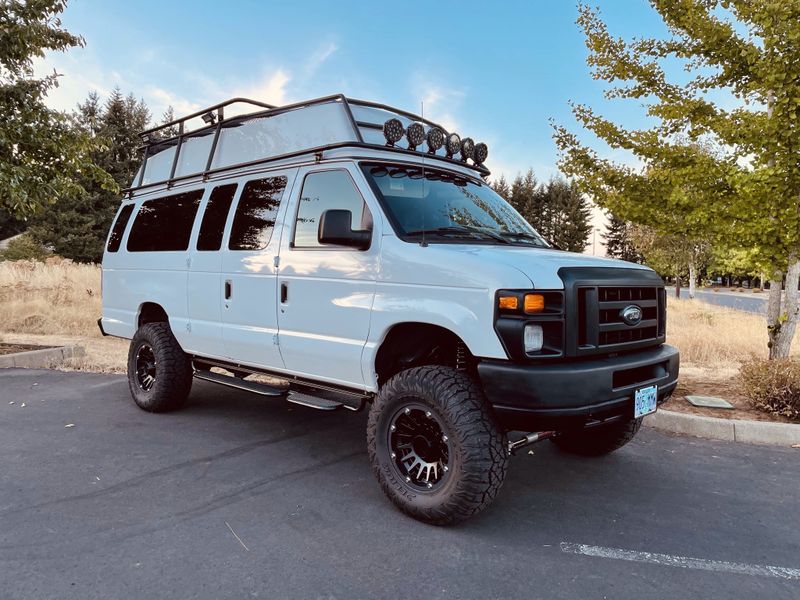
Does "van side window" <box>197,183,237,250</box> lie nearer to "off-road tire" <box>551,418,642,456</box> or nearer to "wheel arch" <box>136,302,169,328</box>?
"wheel arch" <box>136,302,169,328</box>

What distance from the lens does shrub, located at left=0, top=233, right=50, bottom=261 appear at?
101ft

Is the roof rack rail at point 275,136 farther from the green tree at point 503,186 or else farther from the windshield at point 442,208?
the green tree at point 503,186

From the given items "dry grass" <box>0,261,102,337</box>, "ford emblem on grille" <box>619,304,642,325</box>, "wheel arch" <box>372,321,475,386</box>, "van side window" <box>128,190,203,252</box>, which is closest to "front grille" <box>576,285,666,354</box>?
"ford emblem on grille" <box>619,304,642,325</box>

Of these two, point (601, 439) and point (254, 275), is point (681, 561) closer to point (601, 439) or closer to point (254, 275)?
point (601, 439)

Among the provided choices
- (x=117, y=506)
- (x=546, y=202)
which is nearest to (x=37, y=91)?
(x=117, y=506)

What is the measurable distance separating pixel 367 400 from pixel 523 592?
1.78 metres

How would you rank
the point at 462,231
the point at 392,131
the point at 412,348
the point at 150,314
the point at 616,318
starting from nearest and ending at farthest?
1. the point at 616,318
2. the point at 412,348
3. the point at 462,231
4. the point at 392,131
5. the point at 150,314

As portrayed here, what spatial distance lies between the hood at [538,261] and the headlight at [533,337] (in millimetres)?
224

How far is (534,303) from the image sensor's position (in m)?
3.12

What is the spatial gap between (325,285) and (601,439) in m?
2.51

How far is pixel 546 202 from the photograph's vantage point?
218 feet

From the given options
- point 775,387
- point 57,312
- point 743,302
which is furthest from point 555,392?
point 743,302

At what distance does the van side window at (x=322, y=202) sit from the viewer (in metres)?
3.99

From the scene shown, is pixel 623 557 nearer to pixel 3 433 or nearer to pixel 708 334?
pixel 3 433
